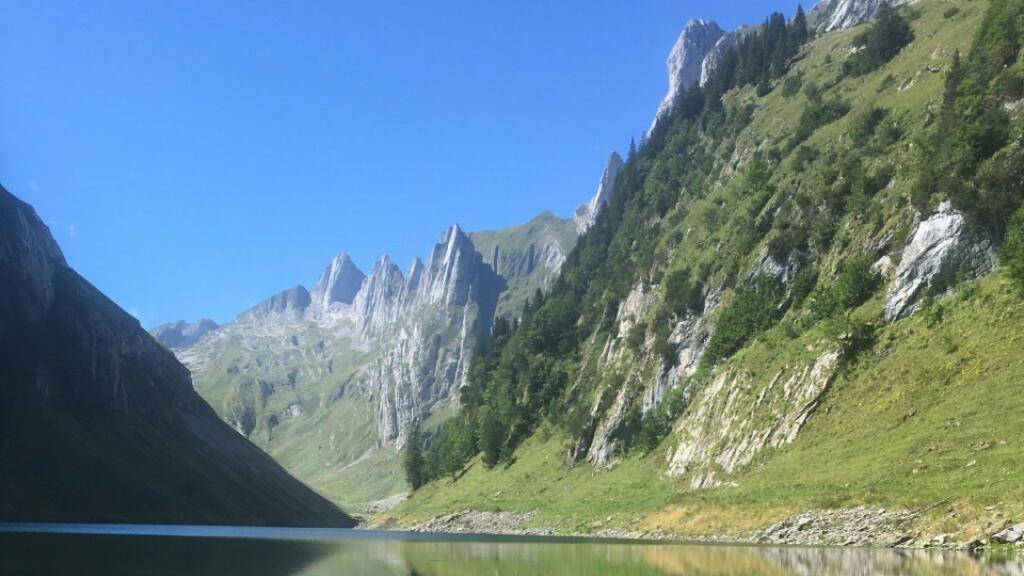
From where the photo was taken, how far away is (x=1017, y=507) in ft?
127

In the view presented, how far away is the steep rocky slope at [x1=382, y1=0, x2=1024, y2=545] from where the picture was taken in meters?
55.4

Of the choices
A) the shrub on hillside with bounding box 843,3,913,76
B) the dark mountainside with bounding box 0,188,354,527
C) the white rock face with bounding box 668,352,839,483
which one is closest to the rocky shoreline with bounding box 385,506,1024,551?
the white rock face with bounding box 668,352,839,483

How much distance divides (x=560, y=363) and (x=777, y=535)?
11544cm

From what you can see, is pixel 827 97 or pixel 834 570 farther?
pixel 827 97

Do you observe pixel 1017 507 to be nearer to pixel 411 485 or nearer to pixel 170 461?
pixel 411 485

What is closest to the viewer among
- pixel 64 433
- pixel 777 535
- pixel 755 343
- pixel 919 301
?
pixel 777 535

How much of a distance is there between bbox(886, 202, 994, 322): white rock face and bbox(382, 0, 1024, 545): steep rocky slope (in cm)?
19

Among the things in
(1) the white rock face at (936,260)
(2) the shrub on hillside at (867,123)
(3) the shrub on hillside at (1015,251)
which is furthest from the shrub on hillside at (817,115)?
(3) the shrub on hillside at (1015,251)

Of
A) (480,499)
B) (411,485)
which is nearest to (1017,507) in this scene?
(480,499)

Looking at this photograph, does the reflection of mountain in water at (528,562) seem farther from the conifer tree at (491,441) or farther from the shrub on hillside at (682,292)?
the conifer tree at (491,441)

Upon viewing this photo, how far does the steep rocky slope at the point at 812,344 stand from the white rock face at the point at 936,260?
0.64 ft

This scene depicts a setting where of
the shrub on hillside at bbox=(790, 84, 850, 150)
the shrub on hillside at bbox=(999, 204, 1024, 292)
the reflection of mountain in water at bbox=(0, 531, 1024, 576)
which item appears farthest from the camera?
the shrub on hillside at bbox=(790, 84, 850, 150)

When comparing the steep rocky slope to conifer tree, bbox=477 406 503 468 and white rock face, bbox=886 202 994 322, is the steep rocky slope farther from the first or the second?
conifer tree, bbox=477 406 503 468

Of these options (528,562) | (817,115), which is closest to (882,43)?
(817,115)
